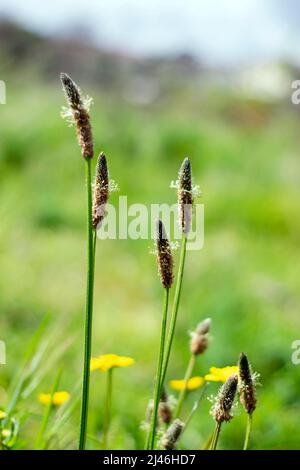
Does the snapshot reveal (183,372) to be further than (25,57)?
No

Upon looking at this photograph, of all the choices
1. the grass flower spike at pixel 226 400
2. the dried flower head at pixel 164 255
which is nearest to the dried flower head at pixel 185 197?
the dried flower head at pixel 164 255

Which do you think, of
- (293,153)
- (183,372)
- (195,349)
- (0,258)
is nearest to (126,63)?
(293,153)

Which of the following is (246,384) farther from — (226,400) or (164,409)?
(164,409)

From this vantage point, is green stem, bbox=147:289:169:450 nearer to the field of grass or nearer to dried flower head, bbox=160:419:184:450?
dried flower head, bbox=160:419:184:450

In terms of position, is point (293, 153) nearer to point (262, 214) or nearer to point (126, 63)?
point (262, 214)

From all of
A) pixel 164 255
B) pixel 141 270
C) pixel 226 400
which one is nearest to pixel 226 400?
pixel 226 400
